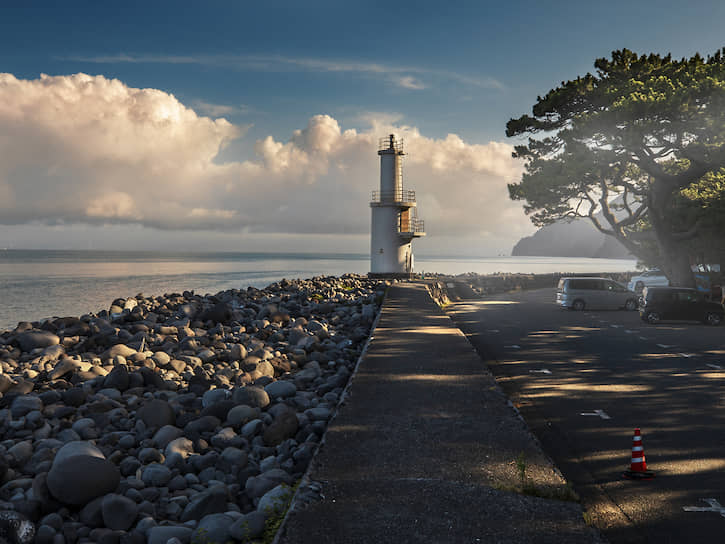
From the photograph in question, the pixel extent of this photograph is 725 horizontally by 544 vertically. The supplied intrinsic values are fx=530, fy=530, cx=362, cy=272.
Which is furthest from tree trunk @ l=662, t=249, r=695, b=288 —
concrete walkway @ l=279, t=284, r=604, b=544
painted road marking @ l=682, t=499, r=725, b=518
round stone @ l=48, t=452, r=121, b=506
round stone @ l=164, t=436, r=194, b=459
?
round stone @ l=48, t=452, r=121, b=506

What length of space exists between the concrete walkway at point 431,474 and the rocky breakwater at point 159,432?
0.55 metres

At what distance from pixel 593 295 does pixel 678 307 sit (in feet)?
17.3

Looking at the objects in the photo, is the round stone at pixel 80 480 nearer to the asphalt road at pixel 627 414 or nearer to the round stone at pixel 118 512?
the round stone at pixel 118 512

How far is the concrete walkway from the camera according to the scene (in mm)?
4145

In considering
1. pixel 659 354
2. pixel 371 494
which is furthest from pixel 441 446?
pixel 659 354

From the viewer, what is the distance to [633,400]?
8969 mm

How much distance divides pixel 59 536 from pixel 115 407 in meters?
3.94

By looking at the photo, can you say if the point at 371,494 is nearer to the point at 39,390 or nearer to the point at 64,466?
the point at 64,466

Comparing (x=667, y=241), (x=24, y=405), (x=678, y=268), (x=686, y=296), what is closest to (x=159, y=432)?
(x=24, y=405)

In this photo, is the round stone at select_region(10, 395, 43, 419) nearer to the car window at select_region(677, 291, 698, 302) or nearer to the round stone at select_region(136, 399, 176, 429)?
the round stone at select_region(136, 399, 176, 429)

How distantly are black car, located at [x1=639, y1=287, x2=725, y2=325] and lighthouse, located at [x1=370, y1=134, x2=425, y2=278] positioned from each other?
21.5 meters

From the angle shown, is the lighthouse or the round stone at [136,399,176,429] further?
the lighthouse

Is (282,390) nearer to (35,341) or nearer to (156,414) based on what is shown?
(156,414)

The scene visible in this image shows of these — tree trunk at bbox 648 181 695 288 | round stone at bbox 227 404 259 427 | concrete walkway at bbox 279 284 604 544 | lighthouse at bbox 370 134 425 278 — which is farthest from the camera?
lighthouse at bbox 370 134 425 278
